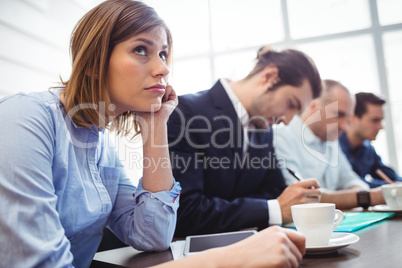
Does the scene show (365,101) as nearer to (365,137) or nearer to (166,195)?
(365,137)

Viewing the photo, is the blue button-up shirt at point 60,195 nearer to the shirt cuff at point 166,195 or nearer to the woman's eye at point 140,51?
the shirt cuff at point 166,195

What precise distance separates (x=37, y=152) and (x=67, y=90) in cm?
24

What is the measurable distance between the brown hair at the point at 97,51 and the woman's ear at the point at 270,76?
3.20 ft

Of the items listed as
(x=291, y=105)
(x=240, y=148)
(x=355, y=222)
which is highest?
(x=291, y=105)

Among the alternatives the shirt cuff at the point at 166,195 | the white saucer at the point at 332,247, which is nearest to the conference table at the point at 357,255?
the white saucer at the point at 332,247

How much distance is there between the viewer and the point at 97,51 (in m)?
0.81

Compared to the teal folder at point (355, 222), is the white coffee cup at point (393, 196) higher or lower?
higher

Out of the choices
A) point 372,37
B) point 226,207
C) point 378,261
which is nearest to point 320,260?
point 378,261

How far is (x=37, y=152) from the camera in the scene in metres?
0.58

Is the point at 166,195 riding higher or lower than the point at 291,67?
lower

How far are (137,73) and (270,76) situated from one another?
40.9 inches

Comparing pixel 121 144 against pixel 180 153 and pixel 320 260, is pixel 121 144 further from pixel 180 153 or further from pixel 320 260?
pixel 320 260

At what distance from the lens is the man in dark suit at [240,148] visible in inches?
40.5

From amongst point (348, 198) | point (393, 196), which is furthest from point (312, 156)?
point (393, 196)
